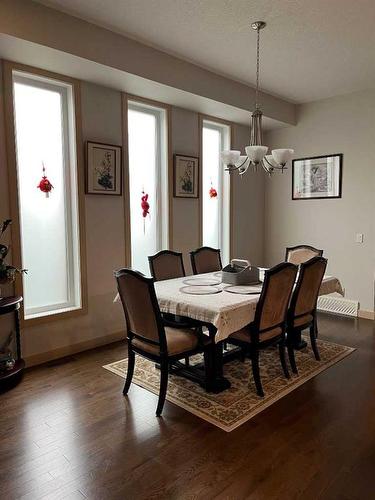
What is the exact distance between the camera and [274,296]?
278 centimetres

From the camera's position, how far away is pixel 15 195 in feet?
10.5

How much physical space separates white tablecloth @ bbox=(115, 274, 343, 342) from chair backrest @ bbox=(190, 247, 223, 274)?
1039 mm

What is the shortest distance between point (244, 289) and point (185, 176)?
2.09 meters

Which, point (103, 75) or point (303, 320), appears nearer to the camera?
point (303, 320)

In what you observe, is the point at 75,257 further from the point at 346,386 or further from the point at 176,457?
the point at 346,386

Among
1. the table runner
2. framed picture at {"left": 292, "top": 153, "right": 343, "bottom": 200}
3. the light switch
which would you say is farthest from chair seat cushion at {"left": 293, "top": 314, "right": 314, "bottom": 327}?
framed picture at {"left": 292, "top": 153, "right": 343, "bottom": 200}

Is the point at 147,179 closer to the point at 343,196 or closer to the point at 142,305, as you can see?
the point at 142,305

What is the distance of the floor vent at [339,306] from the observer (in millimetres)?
4973

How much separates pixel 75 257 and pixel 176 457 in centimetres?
227

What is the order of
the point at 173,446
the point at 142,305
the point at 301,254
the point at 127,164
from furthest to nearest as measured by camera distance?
the point at 301,254
the point at 127,164
the point at 142,305
the point at 173,446

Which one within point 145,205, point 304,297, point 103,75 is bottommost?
point 304,297

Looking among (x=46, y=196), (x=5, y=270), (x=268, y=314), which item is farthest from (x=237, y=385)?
(x=46, y=196)

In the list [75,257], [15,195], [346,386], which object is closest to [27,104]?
[15,195]

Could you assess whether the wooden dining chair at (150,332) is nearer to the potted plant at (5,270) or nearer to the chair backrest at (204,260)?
the potted plant at (5,270)
